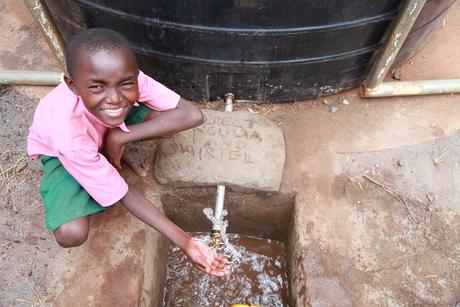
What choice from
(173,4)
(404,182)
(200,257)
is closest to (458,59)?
(404,182)

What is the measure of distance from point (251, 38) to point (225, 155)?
1.77ft

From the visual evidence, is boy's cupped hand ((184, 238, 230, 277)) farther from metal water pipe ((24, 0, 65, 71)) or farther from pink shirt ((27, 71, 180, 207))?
metal water pipe ((24, 0, 65, 71))

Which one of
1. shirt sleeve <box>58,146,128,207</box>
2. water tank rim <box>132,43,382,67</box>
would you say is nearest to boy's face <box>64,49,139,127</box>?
shirt sleeve <box>58,146,128,207</box>

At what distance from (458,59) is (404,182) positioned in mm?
1025

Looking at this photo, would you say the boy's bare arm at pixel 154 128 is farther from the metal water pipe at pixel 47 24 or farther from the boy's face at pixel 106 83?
the metal water pipe at pixel 47 24

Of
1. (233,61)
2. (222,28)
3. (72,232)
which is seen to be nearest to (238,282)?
(72,232)

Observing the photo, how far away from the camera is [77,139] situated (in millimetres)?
1473

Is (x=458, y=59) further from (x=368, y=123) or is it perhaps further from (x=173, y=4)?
(x=173, y=4)

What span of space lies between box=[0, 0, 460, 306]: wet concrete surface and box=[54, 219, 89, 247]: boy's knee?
14 cm

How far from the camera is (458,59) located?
2541mm

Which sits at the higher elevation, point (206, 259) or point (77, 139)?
point (77, 139)

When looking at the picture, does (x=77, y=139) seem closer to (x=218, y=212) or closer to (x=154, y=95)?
(x=154, y=95)

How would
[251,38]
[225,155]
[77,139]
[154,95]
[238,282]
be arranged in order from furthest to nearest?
[238,282], [225,155], [251,38], [154,95], [77,139]

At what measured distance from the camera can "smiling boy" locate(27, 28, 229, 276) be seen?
1337 mm
